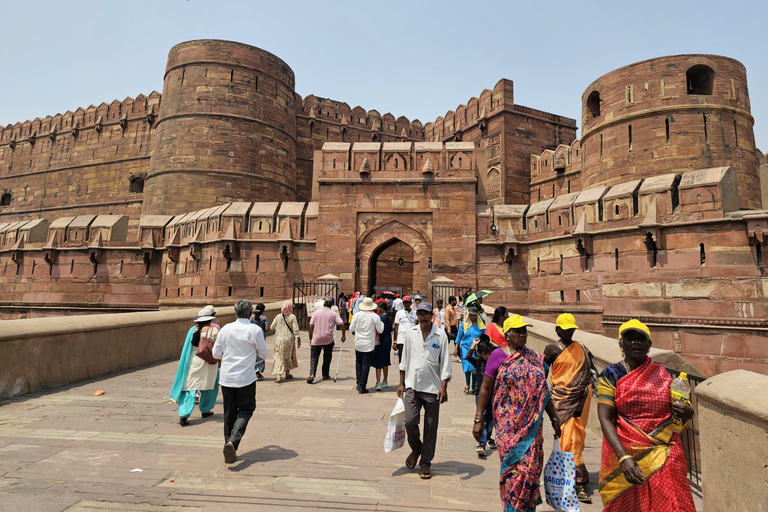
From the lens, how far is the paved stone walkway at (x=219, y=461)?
2.90m

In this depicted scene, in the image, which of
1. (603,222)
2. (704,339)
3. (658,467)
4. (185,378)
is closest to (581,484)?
(658,467)

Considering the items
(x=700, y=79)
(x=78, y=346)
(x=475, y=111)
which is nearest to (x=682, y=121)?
(x=700, y=79)

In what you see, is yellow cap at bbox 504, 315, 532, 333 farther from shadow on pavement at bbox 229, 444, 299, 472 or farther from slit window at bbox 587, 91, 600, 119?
slit window at bbox 587, 91, 600, 119

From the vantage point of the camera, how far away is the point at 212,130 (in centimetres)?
2258

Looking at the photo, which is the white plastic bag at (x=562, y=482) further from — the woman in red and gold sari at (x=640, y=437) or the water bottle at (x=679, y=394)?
the water bottle at (x=679, y=394)

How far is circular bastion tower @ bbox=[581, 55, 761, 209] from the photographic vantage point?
14422 millimetres

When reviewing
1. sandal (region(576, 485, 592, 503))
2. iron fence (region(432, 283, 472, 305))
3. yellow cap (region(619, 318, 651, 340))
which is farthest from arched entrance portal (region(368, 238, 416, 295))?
yellow cap (region(619, 318, 651, 340))

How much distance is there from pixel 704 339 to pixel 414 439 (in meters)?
10.2

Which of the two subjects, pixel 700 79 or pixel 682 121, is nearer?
pixel 682 121

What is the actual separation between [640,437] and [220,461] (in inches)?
118

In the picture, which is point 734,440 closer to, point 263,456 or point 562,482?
point 562,482

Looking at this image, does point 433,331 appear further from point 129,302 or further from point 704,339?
point 129,302

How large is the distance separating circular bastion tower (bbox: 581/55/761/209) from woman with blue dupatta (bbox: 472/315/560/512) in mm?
14449

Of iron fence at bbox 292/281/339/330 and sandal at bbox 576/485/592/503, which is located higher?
iron fence at bbox 292/281/339/330
